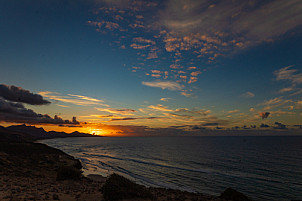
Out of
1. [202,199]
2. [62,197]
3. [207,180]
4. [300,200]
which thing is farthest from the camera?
[207,180]

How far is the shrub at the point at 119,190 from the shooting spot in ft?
56.7

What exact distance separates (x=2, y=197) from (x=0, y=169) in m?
18.1

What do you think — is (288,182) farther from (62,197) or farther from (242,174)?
(62,197)

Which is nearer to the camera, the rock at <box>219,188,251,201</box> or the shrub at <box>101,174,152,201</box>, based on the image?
the shrub at <box>101,174,152,201</box>

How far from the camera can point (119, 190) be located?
17.5m

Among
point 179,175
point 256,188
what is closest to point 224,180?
point 256,188

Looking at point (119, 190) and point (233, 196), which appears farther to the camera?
point (233, 196)

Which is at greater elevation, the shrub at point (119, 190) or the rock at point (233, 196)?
the shrub at point (119, 190)

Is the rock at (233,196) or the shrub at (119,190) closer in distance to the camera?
the shrub at (119,190)

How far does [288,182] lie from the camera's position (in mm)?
36188

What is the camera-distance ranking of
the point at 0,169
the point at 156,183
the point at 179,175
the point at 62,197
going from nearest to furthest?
1. the point at 62,197
2. the point at 0,169
3. the point at 156,183
4. the point at 179,175

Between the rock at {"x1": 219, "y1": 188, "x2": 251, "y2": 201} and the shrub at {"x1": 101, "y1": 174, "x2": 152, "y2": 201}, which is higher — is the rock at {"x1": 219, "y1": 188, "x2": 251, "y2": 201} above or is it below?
below

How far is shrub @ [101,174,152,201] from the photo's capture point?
1728 cm

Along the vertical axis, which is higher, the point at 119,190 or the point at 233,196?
the point at 119,190
